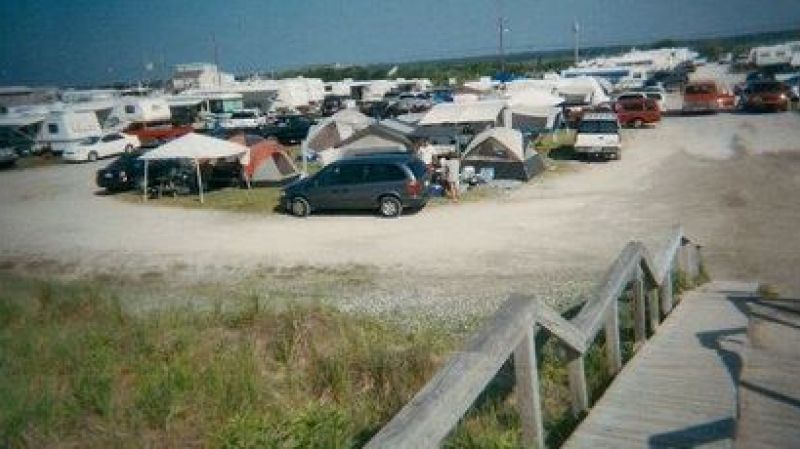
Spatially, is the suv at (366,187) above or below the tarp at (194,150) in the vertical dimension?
below

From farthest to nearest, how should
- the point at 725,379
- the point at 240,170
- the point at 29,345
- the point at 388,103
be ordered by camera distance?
the point at 388,103
the point at 240,170
the point at 29,345
the point at 725,379

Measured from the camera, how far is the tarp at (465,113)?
90.8ft

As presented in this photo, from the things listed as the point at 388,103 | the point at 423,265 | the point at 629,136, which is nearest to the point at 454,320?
the point at 423,265

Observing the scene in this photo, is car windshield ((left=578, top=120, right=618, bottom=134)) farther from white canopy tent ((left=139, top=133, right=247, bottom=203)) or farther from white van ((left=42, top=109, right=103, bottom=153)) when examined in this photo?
white van ((left=42, top=109, right=103, bottom=153))

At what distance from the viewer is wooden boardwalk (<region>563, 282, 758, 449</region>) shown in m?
4.98

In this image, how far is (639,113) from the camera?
36750mm

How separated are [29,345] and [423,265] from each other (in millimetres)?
7575

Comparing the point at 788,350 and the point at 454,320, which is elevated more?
the point at 788,350

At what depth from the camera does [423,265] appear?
568 inches

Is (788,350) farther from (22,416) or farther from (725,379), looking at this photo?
(22,416)

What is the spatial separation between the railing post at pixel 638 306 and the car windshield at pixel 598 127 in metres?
21.5

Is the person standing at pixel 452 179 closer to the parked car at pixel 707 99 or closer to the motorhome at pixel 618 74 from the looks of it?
the parked car at pixel 707 99

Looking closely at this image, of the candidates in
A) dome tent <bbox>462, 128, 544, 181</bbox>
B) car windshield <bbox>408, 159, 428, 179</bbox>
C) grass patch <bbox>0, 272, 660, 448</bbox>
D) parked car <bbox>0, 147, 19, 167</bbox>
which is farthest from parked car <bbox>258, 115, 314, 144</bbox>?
grass patch <bbox>0, 272, 660, 448</bbox>

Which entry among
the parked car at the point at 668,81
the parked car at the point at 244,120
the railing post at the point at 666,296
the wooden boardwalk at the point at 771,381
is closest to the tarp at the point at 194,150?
the railing post at the point at 666,296
